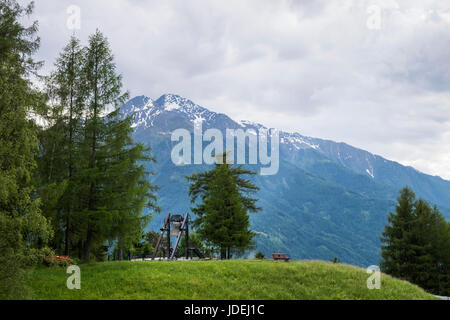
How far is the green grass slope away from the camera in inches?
562

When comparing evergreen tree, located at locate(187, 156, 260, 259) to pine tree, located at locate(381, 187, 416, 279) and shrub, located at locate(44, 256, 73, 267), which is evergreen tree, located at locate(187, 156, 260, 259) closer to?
shrub, located at locate(44, 256, 73, 267)

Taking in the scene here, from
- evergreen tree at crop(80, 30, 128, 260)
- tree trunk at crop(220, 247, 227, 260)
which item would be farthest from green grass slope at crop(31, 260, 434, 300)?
tree trunk at crop(220, 247, 227, 260)

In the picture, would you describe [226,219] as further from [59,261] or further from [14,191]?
[14,191]

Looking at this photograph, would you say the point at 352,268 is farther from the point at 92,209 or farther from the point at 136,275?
the point at 92,209

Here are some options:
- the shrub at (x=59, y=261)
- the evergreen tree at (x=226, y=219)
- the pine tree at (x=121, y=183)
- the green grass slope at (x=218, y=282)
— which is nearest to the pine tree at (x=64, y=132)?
the pine tree at (x=121, y=183)

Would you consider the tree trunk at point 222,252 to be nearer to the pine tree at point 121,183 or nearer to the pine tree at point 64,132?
the pine tree at point 121,183

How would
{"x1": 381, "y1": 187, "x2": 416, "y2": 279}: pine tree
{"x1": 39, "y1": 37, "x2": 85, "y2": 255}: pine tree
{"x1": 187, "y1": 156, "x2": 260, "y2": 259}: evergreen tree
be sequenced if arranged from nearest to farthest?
{"x1": 39, "y1": 37, "x2": 85, "y2": 255}: pine tree → {"x1": 187, "y1": 156, "x2": 260, "y2": 259}: evergreen tree → {"x1": 381, "y1": 187, "x2": 416, "y2": 279}: pine tree

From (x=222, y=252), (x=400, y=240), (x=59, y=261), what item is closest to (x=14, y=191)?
(x=59, y=261)

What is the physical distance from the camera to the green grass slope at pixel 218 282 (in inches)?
562

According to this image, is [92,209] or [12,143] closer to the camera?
[12,143]

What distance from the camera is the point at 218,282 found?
634 inches
